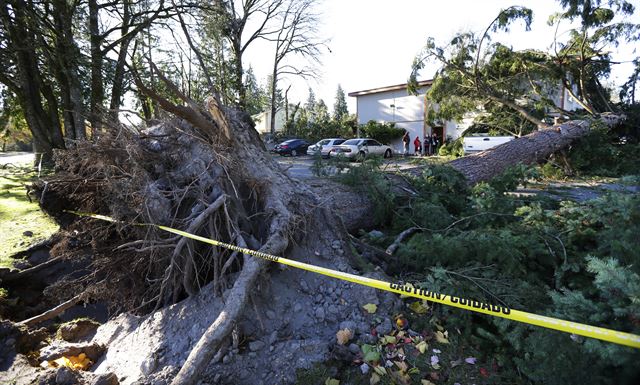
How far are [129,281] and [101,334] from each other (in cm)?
53

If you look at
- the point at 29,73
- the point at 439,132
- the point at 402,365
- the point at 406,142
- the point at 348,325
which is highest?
the point at 29,73

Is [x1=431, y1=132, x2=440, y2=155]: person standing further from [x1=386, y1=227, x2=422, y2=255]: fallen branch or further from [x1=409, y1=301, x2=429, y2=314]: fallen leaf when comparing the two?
[x1=409, y1=301, x2=429, y2=314]: fallen leaf

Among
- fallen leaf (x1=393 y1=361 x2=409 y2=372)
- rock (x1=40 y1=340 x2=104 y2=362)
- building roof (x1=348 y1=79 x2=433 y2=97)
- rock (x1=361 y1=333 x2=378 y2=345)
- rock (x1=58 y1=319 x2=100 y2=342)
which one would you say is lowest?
rock (x1=58 y1=319 x2=100 y2=342)

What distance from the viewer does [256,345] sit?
263 cm

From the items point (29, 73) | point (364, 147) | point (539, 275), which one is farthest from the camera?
point (364, 147)

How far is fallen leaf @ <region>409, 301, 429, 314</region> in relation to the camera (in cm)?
293

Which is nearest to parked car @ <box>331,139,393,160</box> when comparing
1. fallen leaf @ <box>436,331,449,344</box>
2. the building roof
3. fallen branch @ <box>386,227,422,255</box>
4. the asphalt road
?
the asphalt road

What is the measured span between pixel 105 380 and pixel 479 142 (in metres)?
18.8

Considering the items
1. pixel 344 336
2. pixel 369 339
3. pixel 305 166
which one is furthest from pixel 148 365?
pixel 305 166

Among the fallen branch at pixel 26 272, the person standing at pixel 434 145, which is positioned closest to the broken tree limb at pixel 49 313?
the fallen branch at pixel 26 272

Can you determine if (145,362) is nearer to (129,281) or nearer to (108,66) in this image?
(129,281)

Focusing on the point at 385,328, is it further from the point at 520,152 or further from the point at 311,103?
the point at 311,103

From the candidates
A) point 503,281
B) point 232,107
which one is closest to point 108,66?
point 232,107

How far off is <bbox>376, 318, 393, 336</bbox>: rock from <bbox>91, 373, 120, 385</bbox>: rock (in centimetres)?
189
